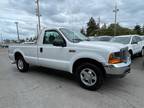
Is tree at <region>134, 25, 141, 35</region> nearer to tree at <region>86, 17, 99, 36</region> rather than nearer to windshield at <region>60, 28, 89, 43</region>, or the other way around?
tree at <region>86, 17, 99, 36</region>

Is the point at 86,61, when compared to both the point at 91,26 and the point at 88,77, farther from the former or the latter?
the point at 91,26

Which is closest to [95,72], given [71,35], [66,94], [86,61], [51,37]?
[86,61]

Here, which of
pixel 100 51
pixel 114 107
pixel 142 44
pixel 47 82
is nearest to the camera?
pixel 114 107

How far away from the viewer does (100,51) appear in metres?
4.22

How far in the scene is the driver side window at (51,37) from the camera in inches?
207

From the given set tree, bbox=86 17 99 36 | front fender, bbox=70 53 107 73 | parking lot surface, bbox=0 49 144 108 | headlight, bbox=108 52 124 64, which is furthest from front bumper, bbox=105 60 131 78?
tree, bbox=86 17 99 36

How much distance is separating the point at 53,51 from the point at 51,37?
579 mm

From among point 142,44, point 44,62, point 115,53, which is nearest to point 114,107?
point 115,53

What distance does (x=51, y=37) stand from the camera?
558cm

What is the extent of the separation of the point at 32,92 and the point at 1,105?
1004 mm

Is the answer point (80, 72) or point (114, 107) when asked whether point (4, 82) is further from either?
point (114, 107)

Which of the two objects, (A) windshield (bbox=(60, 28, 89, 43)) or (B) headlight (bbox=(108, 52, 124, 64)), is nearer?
(B) headlight (bbox=(108, 52, 124, 64))

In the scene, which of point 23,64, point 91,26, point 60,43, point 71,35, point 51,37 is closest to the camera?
point 60,43

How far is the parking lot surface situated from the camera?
3.71 m
